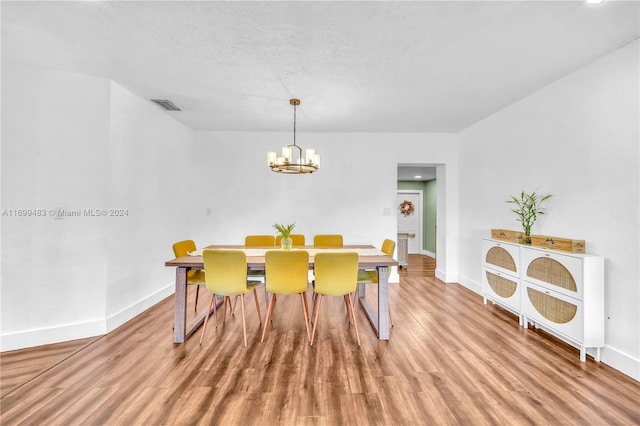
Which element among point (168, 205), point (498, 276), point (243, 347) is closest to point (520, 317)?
point (498, 276)

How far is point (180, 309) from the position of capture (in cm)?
254

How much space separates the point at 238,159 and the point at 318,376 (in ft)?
12.5

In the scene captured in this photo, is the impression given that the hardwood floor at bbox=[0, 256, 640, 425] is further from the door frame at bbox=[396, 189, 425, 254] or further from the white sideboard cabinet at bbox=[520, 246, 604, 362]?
the door frame at bbox=[396, 189, 425, 254]

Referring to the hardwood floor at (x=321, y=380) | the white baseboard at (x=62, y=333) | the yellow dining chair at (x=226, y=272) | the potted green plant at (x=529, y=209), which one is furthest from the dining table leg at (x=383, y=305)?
the white baseboard at (x=62, y=333)

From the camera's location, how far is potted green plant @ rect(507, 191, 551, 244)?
2955 mm

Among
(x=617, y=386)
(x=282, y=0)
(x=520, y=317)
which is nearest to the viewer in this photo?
(x=282, y=0)

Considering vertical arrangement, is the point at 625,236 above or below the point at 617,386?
above

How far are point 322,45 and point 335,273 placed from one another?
200cm

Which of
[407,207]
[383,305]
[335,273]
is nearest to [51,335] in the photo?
[335,273]

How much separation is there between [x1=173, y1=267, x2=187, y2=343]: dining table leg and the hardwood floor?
4.0 inches

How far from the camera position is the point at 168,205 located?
13.0 feet

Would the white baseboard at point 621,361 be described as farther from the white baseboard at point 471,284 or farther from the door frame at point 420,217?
the door frame at point 420,217

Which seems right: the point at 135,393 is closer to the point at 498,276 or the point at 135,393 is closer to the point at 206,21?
the point at 206,21

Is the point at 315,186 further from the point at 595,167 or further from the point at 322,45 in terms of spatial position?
the point at 595,167
